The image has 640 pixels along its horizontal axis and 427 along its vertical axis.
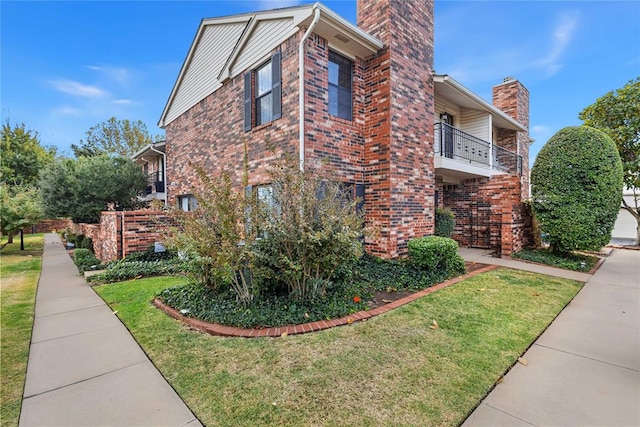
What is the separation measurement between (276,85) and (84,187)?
940 cm

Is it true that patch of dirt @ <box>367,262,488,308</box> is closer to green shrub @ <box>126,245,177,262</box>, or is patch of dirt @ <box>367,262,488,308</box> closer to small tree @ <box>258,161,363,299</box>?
small tree @ <box>258,161,363,299</box>

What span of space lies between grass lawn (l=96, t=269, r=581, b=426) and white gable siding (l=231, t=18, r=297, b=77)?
22.3ft

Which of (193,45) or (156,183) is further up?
(193,45)

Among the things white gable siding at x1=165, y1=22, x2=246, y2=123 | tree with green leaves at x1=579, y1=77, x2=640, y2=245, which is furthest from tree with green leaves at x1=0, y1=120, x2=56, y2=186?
tree with green leaves at x1=579, y1=77, x2=640, y2=245

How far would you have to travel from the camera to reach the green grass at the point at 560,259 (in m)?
7.65

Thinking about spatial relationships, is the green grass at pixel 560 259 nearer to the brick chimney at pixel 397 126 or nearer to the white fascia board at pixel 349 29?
the brick chimney at pixel 397 126

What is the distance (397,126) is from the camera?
7457 millimetres

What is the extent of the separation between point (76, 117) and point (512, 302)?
3550 centimetres

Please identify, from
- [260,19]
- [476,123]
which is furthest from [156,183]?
[476,123]

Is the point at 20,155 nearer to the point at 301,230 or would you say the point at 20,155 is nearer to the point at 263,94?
the point at 263,94

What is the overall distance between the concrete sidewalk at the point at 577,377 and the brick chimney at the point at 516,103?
1179 centimetres

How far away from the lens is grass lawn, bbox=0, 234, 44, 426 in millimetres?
2484

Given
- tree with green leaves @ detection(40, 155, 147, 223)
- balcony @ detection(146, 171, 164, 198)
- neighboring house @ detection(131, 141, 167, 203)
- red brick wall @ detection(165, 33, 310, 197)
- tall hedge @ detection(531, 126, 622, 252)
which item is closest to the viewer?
red brick wall @ detection(165, 33, 310, 197)

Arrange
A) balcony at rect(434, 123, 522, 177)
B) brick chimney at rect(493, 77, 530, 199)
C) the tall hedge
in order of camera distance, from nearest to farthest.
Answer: the tall hedge < balcony at rect(434, 123, 522, 177) < brick chimney at rect(493, 77, 530, 199)
